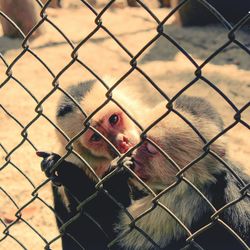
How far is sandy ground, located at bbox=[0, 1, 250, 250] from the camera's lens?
11.2 feet

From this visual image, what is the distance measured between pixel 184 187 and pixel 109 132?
0.63 meters

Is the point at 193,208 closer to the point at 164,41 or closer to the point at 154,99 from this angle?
the point at 154,99

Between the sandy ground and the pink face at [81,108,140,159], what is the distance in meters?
0.58

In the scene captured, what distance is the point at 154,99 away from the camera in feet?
14.9

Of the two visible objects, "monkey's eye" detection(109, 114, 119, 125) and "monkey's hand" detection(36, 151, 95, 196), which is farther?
"monkey's eye" detection(109, 114, 119, 125)

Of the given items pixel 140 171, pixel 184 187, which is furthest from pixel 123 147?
pixel 184 187

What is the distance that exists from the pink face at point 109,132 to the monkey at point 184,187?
0.26 meters

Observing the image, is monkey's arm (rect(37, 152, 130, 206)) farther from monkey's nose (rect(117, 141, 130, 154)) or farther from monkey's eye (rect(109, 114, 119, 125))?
monkey's eye (rect(109, 114, 119, 125))

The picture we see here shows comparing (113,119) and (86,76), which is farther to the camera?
(86,76)

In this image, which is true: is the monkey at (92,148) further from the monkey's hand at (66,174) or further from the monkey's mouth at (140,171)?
the monkey's mouth at (140,171)

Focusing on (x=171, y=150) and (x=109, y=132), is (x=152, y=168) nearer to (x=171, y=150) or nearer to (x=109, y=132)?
(x=171, y=150)

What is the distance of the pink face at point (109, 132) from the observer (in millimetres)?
2586

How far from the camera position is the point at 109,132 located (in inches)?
105

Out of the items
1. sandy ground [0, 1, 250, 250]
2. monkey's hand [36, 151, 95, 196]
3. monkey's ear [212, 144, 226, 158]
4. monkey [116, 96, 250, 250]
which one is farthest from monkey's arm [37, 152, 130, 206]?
sandy ground [0, 1, 250, 250]
